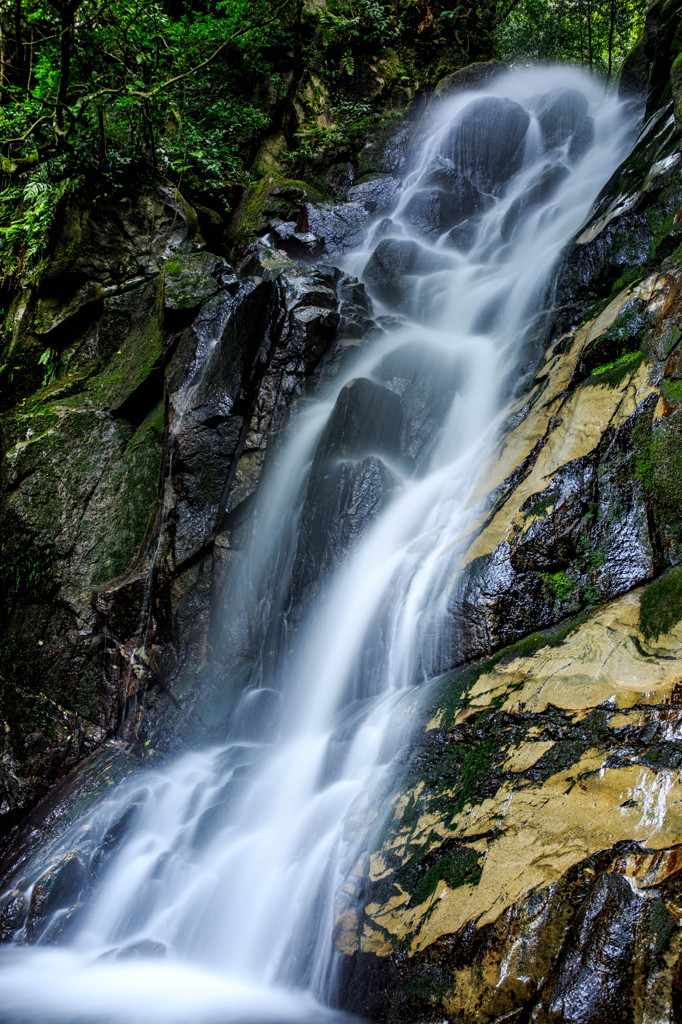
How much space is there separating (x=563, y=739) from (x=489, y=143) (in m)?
13.0

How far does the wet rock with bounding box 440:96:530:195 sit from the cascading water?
223 cm

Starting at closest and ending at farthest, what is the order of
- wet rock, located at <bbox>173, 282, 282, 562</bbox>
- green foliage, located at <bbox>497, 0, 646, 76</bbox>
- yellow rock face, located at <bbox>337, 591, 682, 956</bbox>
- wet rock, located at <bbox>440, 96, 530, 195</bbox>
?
yellow rock face, located at <bbox>337, 591, 682, 956</bbox> → wet rock, located at <bbox>173, 282, 282, 562</bbox> → wet rock, located at <bbox>440, 96, 530, 195</bbox> → green foliage, located at <bbox>497, 0, 646, 76</bbox>

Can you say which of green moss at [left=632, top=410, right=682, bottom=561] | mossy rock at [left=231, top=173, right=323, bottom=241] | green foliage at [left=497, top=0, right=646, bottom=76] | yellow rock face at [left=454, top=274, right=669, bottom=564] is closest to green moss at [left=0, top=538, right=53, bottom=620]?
yellow rock face at [left=454, top=274, right=669, bottom=564]

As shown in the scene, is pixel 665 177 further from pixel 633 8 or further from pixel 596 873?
pixel 633 8

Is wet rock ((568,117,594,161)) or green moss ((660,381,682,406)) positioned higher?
wet rock ((568,117,594,161))

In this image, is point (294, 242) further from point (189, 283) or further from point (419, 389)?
point (419, 389)

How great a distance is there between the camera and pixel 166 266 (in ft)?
28.2

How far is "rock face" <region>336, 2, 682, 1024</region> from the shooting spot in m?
2.09

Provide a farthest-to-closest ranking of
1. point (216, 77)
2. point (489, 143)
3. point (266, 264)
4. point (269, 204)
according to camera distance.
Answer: point (216, 77)
point (489, 143)
point (269, 204)
point (266, 264)

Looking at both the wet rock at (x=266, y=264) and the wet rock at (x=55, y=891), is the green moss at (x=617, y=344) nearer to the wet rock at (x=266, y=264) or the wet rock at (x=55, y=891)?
the wet rock at (x=266, y=264)

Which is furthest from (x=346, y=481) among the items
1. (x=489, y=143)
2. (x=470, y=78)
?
(x=470, y=78)

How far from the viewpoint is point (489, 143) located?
39.7 ft

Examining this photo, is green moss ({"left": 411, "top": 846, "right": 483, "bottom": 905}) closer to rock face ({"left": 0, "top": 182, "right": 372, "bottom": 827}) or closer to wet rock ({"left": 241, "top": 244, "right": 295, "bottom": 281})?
rock face ({"left": 0, "top": 182, "right": 372, "bottom": 827})

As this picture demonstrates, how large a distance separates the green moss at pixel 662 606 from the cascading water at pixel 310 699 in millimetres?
1386
